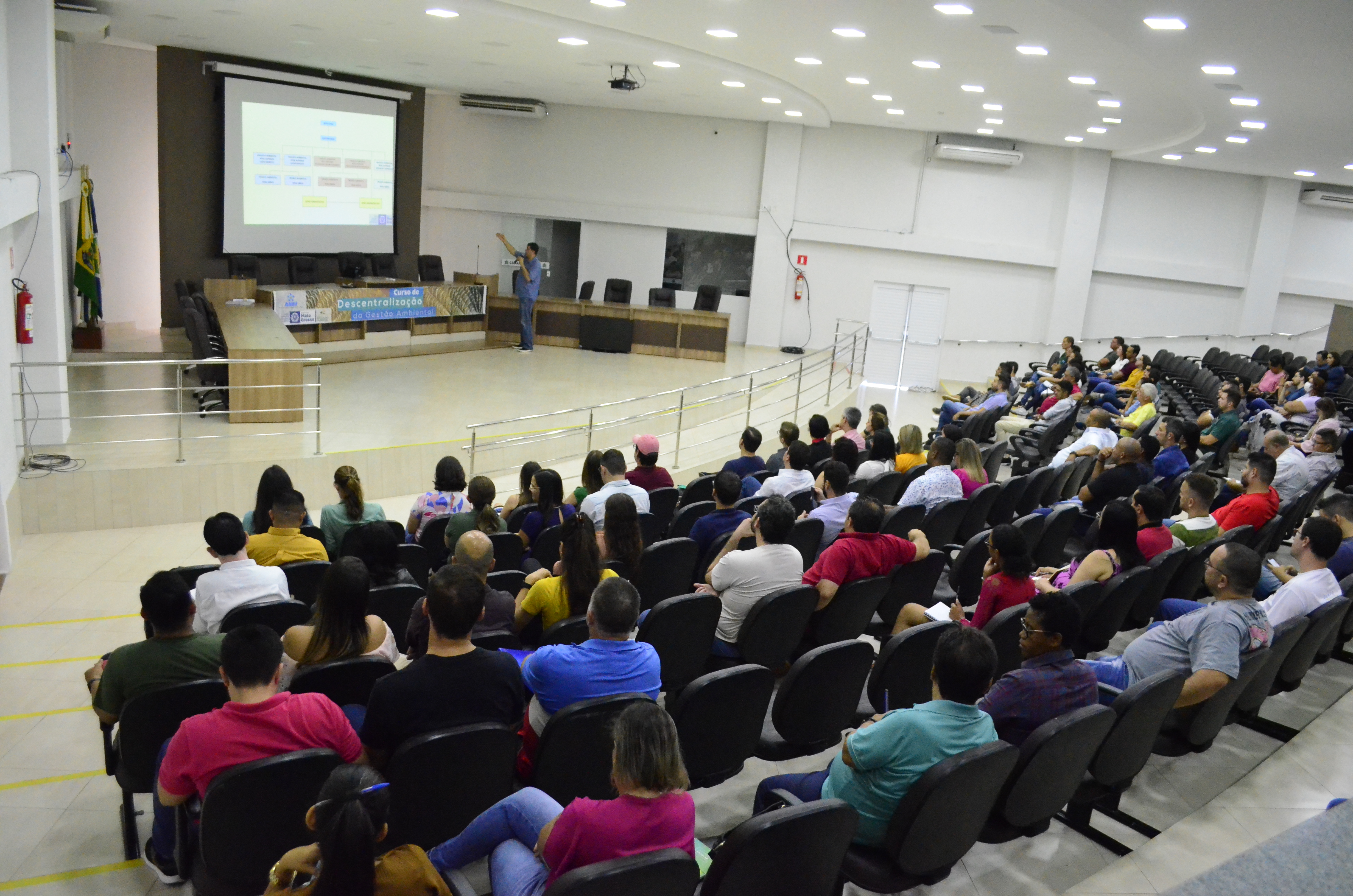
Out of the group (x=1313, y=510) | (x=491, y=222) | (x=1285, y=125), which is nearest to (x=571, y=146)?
(x=491, y=222)

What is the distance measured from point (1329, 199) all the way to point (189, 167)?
60.3 feet

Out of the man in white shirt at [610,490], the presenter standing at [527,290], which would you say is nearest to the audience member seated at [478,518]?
the man in white shirt at [610,490]

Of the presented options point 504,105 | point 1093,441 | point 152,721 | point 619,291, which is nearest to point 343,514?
point 152,721

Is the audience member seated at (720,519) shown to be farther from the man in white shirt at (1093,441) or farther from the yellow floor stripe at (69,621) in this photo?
the man in white shirt at (1093,441)

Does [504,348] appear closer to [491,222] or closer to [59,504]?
[491,222]

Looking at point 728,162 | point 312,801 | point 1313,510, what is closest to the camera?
point 312,801

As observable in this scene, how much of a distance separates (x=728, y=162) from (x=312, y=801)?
55.7ft

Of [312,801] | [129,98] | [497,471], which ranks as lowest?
[497,471]

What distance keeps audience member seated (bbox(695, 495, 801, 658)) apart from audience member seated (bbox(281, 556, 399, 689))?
1582 millimetres

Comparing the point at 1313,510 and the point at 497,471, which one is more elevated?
the point at 1313,510

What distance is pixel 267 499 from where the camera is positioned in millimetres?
5375

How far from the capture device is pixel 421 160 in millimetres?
17578

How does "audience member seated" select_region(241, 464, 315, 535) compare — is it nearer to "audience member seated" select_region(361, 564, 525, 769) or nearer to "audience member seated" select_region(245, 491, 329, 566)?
"audience member seated" select_region(245, 491, 329, 566)

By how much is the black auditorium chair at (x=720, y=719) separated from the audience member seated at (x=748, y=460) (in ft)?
12.7
